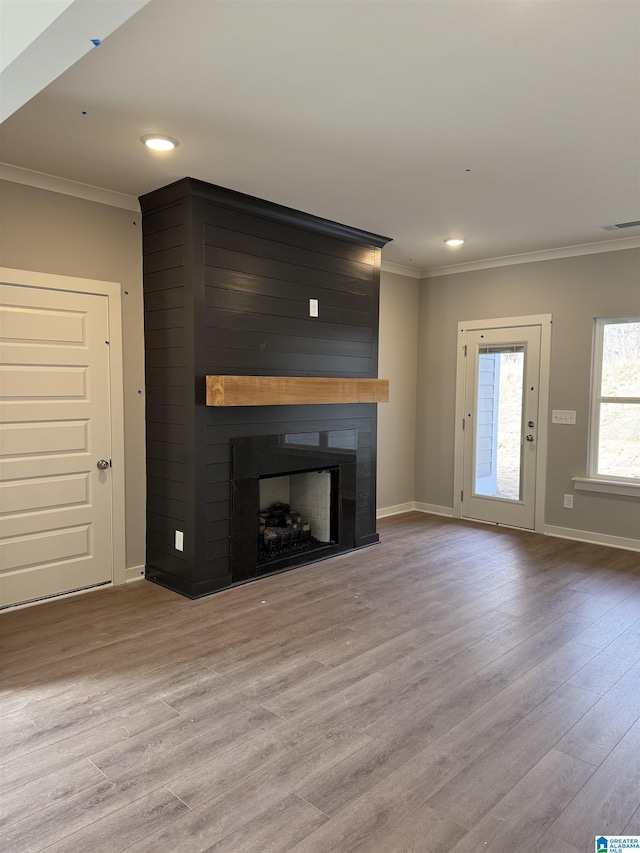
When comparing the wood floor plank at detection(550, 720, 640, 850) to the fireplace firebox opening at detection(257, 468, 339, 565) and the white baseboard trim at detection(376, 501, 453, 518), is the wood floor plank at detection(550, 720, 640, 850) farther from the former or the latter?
the white baseboard trim at detection(376, 501, 453, 518)

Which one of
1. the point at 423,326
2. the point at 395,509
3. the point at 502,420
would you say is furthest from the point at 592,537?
the point at 423,326

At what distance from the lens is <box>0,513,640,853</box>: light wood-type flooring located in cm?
184

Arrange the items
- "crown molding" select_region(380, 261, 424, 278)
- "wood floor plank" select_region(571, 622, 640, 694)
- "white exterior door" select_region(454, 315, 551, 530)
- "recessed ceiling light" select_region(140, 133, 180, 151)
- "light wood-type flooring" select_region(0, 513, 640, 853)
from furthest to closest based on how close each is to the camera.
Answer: "crown molding" select_region(380, 261, 424, 278), "white exterior door" select_region(454, 315, 551, 530), "recessed ceiling light" select_region(140, 133, 180, 151), "wood floor plank" select_region(571, 622, 640, 694), "light wood-type flooring" select_region(0, 513, 640, 853)

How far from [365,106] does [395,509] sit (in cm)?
439

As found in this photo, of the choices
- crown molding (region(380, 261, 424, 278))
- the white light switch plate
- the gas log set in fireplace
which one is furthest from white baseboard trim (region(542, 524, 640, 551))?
crown molding (region(380, 261, 424, 278))

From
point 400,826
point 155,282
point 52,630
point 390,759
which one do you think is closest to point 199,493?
point 52,630

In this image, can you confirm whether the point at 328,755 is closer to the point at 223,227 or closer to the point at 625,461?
the point at 223,227

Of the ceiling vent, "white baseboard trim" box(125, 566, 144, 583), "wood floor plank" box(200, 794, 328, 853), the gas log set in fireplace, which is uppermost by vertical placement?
the ceiling vent

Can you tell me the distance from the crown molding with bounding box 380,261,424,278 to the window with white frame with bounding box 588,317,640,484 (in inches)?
76.8

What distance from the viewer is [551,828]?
6.02ft

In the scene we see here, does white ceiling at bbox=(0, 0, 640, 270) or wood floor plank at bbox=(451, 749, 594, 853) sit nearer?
wood floor plank at bbox=(451, 749, 594, 853)

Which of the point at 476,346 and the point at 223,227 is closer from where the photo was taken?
the point at 223,227

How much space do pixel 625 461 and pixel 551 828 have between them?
3805 mm

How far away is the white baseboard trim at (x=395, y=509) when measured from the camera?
20.0 ft
